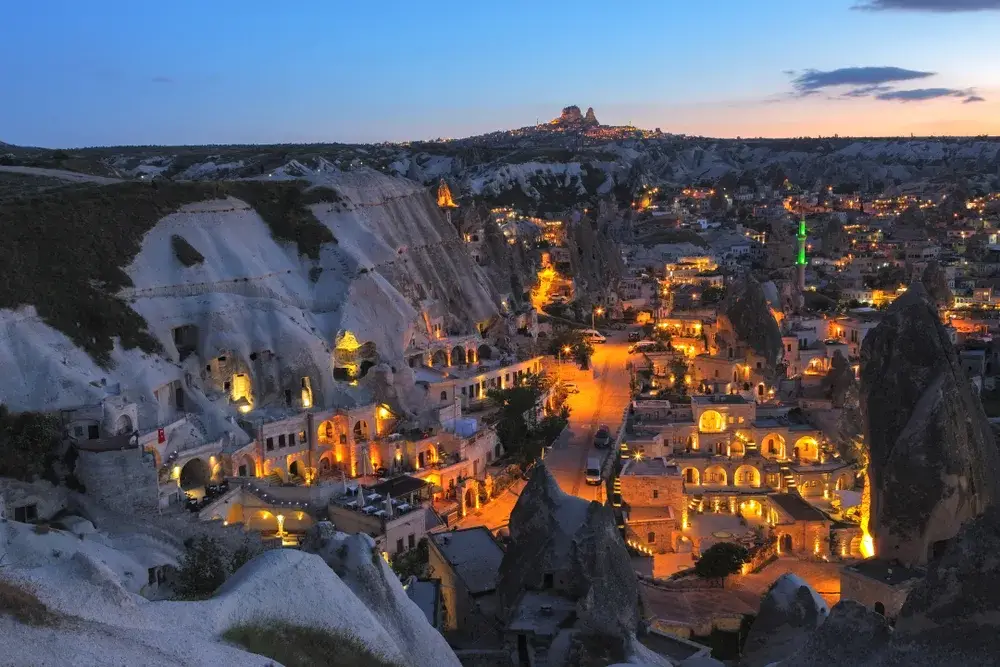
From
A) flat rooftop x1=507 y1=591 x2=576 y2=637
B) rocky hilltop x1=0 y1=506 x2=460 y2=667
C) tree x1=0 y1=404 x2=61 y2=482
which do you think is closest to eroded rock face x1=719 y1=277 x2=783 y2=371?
flat rooftop x1=507 y1=591 x2=576 y2=637

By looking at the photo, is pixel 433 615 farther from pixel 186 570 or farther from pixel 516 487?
pixel 516 487

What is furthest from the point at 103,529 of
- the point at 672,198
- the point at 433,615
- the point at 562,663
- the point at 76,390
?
the point at 672,198

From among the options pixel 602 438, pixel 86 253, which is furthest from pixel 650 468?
pixel 86 253

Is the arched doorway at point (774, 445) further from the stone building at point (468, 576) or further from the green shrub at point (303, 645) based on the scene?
the green shrub at point (303, 645)

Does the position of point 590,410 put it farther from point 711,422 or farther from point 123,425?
point 123,425

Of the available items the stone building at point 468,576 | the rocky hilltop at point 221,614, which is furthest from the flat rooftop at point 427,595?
the rocky hilltop at point 221,614
